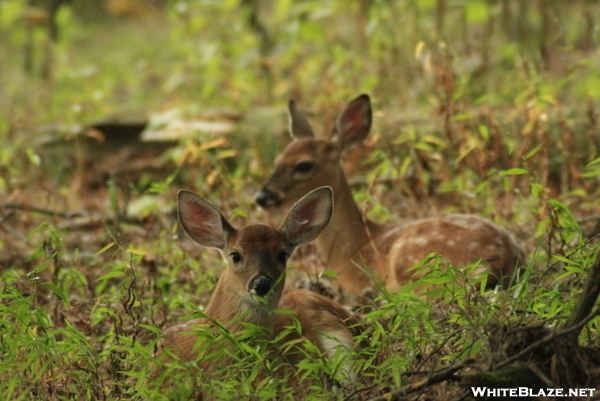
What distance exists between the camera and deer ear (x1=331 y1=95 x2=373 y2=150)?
208 inches

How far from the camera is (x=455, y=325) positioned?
314cm

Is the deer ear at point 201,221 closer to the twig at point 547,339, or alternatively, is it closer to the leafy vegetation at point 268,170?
the leafy vegetation at point 268,170

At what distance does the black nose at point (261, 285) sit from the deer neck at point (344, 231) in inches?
70.5

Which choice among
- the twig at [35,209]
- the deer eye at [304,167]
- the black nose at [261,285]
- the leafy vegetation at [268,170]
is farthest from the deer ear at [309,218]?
the twig at [35,209]

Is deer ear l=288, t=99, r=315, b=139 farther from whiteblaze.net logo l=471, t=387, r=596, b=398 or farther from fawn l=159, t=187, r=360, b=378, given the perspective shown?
whiteblaze.net logo l=471, t=387, r=596, b=398

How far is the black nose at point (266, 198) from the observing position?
502 cm

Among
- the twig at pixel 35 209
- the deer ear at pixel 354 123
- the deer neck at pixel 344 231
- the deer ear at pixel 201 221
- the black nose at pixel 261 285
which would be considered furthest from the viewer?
the twig at pixel 35 209

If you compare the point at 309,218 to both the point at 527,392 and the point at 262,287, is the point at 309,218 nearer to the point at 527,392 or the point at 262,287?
the point at 262,287

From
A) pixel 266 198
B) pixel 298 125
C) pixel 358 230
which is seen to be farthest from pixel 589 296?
pixel 298 125

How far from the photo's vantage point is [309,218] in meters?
3.66

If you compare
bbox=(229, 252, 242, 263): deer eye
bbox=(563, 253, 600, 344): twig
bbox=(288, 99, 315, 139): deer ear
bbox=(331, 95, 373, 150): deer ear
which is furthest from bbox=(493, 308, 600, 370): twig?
bbox=(288, 99, 315, 139): deer ear

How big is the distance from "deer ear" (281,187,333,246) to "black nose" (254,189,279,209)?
4.54 feet

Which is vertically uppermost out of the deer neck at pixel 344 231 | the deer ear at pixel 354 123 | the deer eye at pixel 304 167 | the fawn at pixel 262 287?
the fawn at pixel 262 287

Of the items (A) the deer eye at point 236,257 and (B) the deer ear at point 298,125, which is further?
(B) the deer ear at point 298,125
